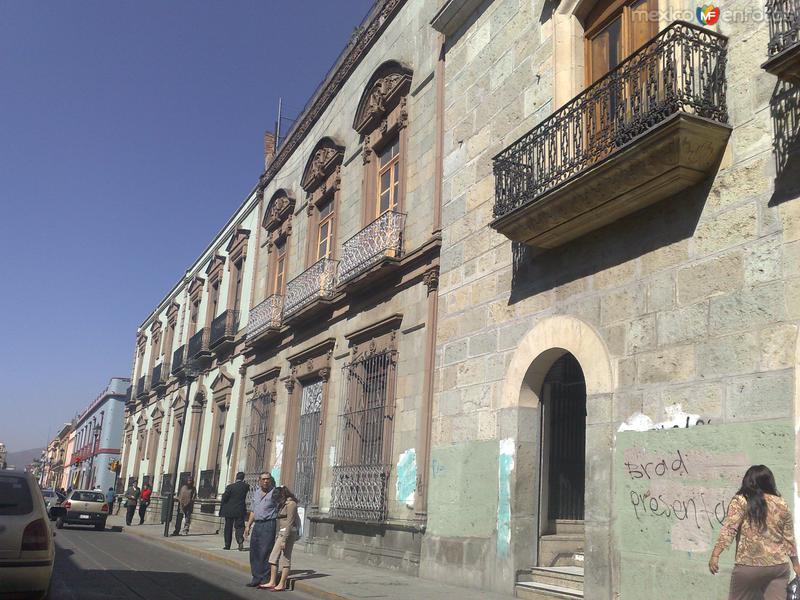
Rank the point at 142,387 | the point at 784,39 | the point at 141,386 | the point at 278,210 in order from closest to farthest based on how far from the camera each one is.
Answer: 1. the point at 784,39
2. the point at 278,210
3. the point at 142,387
4. the point at 141,386

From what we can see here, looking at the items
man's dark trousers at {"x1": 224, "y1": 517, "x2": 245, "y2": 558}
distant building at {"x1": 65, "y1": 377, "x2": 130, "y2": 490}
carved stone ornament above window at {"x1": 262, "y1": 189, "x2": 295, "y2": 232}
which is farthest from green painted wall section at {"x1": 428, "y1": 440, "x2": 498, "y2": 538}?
distant building at {"x1": 65, "y1": 377, "x2": 130, "y2": 490}

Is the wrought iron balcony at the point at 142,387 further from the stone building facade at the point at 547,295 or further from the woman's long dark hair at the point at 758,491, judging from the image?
the woman's long dark hair at the point at 758,491

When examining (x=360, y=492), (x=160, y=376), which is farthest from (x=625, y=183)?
(x=160, y=376)

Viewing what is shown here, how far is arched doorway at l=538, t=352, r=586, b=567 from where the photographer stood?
32.4 feet

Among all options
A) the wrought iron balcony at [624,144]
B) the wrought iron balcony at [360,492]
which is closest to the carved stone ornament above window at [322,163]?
the wrought iron balcony at [360,492]

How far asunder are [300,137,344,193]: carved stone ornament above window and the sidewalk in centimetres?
810

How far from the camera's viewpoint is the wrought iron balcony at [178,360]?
29891mm

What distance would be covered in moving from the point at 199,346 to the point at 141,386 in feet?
44.6

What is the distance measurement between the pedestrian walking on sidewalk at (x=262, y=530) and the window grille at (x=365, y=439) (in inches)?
93.3

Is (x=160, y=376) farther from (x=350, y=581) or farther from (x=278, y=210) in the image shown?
(x=350, y=581)

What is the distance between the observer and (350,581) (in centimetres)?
1072

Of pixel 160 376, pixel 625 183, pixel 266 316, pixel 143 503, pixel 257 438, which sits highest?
pixel 160 376

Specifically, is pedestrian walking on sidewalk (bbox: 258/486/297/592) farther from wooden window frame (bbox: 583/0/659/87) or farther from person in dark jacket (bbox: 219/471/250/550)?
wooden window frame (bbox: 583/0/659/87)

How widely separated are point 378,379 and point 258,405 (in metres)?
7.17
